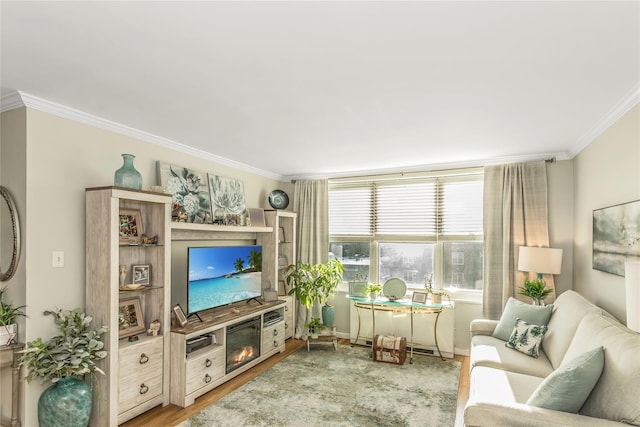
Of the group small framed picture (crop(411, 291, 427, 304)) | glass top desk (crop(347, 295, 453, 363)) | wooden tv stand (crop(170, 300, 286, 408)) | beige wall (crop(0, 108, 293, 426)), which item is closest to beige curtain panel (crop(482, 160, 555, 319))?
glass top desk (crop(347, 295, 453, 363))

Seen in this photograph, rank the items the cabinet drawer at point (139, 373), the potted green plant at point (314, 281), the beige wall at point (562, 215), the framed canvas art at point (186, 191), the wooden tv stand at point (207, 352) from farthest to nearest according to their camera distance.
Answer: the potted green plant at point (314, 281)
the beige wall at point (562, 215)
the framed canvas art at point (186, 191)
the wooden tv stand at point (207, 352)
the cabinet drawer at point (139, 373)

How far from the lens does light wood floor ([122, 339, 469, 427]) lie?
9.69 ft

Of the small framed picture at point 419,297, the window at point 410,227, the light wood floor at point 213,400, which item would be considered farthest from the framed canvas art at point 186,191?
the small framed picture at point 419,297

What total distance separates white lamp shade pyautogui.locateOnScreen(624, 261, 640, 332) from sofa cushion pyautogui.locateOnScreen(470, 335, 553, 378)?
1.21 metres

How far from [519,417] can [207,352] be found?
2696mm

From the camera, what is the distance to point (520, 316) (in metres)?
3.48

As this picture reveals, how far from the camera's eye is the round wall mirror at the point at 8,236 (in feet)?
8.48

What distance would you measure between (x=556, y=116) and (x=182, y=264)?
3794 millimetres

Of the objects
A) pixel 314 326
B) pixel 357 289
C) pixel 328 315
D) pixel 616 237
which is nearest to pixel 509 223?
pixel 616 237

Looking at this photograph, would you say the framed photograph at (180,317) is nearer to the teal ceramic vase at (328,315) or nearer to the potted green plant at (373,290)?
the teal ceramic vase at (328,315)

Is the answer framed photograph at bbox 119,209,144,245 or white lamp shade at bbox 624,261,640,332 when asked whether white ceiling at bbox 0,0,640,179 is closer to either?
framed photograph at bbox 119,209,144,245

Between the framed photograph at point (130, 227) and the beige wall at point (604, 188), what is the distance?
155 inches

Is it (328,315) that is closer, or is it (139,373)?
(139,373)

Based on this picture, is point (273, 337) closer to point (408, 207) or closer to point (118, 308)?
point (118, 308)
